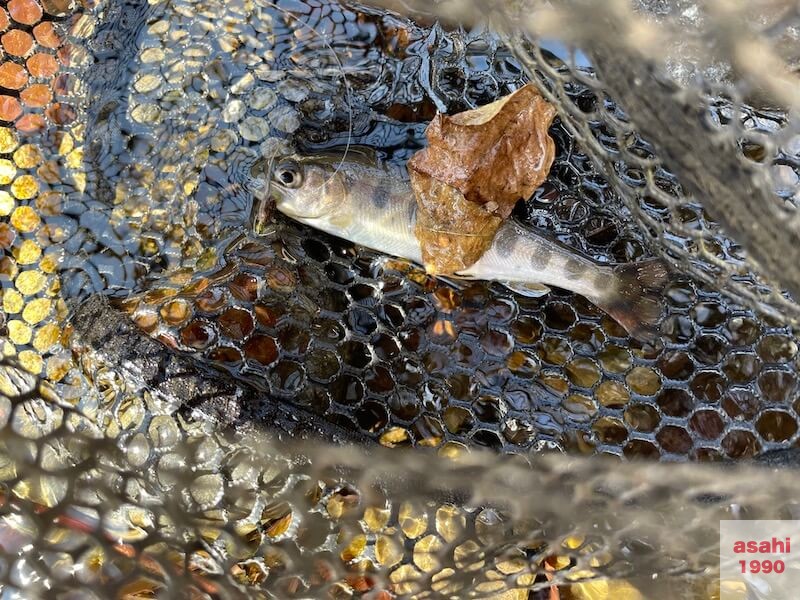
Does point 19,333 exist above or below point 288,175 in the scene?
below

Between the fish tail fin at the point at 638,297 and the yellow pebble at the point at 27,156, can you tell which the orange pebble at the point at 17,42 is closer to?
the yellow pebble at the point at 27,156

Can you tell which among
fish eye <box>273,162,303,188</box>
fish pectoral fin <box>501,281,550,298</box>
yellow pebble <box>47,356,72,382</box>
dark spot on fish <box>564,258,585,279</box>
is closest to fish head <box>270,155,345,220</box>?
fish eye <box>273,162,303,188</box>

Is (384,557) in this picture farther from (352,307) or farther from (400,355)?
(352,307)

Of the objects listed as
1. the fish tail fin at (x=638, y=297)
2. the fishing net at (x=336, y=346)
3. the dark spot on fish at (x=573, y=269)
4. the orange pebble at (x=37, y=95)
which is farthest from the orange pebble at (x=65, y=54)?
the fish tail fin at (x=638, y=297)

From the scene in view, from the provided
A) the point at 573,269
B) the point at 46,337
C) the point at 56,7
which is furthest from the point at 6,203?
the point at 573,269

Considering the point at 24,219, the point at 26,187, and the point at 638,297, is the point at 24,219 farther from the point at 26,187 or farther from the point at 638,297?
the point at 638,297

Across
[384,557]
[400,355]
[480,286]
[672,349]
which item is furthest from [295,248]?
[672,349]

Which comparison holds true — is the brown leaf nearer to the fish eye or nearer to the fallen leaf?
the fallen leaf
